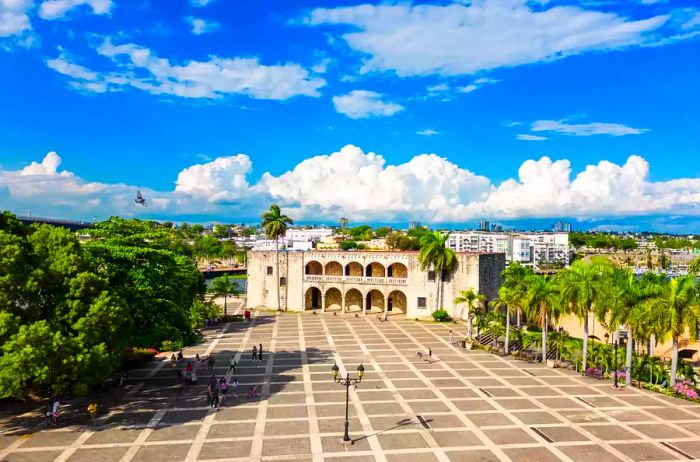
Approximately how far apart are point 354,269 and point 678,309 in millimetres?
42327

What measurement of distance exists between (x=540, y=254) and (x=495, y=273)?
146m

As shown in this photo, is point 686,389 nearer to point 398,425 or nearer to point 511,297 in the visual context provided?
point 511,297

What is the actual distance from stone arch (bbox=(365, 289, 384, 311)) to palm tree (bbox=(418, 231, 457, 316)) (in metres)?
8.85

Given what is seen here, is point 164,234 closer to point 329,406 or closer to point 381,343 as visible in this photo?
point 329,406

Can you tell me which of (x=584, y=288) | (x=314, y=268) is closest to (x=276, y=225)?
(x=314, y=268)

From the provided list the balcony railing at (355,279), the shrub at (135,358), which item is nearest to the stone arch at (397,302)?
the balcony railing at (355,279)

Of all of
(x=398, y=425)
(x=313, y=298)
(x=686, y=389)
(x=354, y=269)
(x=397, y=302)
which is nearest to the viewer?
(x=398, y=425)

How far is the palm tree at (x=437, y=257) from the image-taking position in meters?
56.7

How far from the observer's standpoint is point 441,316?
56.9m

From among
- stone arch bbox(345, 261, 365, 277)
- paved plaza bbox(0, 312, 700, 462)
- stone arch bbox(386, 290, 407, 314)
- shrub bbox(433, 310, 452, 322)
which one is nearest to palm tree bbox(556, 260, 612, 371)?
paved plaza bbox(0, 312, 700, 462)

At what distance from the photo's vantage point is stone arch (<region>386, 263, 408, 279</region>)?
63375mm

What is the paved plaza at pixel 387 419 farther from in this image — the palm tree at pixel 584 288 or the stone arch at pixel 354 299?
the stone arch at pixel 354 299

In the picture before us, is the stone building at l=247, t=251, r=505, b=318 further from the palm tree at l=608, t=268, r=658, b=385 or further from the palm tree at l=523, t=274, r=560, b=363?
the palm tree at l=608, t=268, r=658, b=385

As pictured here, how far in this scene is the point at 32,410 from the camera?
86.1 ft
